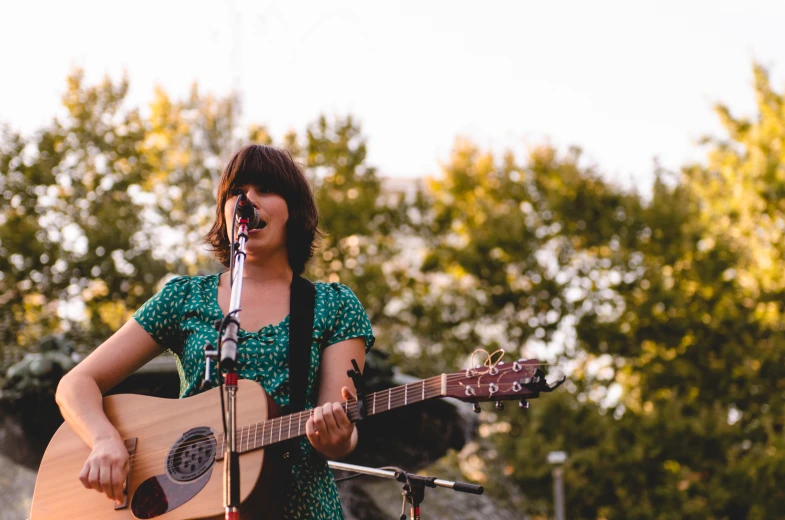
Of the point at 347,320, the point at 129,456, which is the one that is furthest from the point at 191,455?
the point at 347,320

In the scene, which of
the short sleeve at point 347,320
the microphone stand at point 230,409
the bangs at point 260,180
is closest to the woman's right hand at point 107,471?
the microphone stand at point 230,409

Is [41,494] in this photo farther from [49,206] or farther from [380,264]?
[49,206]

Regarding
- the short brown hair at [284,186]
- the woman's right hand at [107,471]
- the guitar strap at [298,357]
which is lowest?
the woman's right hand at [107,471]

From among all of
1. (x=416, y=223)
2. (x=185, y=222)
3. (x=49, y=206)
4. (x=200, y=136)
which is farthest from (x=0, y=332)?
(x=416, y=223)

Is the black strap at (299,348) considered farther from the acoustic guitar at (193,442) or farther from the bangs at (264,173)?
the bangs at (264,173)

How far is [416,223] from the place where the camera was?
1789 centimetres

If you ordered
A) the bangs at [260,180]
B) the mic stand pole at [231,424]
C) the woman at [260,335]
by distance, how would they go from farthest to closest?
1. the bangs at [260,180]
2. the woman at [260,335]
3. the mic stand pole at [231,424]

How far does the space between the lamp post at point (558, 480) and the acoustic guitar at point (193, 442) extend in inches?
476

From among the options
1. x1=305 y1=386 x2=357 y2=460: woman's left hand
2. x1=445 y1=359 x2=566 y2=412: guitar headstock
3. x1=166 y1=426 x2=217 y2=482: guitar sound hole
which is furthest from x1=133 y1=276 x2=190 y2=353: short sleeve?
x1=445 y1=359 x2=566 y2=412: guitar headstock

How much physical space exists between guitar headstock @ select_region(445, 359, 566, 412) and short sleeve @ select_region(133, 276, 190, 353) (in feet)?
3.50

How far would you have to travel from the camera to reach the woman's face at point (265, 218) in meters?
2.98

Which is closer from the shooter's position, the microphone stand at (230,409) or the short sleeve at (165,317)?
the microphone stand at (230,409)

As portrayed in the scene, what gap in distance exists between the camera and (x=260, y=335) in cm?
282

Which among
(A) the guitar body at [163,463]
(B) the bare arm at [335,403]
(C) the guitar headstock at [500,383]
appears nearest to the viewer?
(C) the guitar headstock at [500,383]
